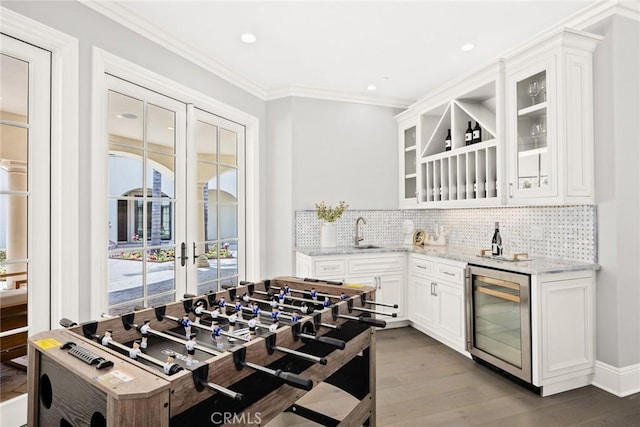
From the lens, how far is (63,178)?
7.45 ft

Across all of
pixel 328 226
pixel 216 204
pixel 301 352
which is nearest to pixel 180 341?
pixel 301 352

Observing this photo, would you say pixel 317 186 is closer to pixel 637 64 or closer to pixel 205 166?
pixel 205 166

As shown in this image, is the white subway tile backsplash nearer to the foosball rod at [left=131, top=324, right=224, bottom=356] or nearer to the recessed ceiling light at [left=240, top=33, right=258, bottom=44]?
the recessed ceiling light at [left=240, top=33, right=258, bottom=44]

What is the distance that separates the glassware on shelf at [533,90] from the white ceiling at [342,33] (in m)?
0.48

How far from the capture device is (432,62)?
11.8 ft

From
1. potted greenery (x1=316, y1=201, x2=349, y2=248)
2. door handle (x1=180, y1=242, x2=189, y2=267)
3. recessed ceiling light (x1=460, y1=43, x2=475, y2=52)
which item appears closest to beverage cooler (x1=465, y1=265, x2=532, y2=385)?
potted greenery (x1=316, y1=201, x2=349, y2=248)

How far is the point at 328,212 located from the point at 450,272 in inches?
60.7

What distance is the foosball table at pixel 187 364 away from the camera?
103 cm

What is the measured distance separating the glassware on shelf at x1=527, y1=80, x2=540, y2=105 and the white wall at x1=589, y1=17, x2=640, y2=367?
38 cm

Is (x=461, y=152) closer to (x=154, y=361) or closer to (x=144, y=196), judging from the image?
(x=144, y=196)

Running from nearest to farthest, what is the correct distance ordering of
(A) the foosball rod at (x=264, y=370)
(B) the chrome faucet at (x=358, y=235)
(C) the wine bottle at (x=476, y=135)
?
1. (A) the foosball rod at (x=264, y=370)
2. (C) the wine bottle at (x=476, y=135)
3. (B) the chrome faucet at (x=358, y=235)

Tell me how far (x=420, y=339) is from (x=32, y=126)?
12.3ft

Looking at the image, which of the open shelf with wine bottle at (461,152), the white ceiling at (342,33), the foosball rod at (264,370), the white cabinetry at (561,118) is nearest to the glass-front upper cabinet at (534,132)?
the white cabinetry at (561,118)

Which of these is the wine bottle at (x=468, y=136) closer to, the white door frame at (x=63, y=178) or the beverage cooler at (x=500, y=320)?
the beverage cooler at (x=500, y=320)
